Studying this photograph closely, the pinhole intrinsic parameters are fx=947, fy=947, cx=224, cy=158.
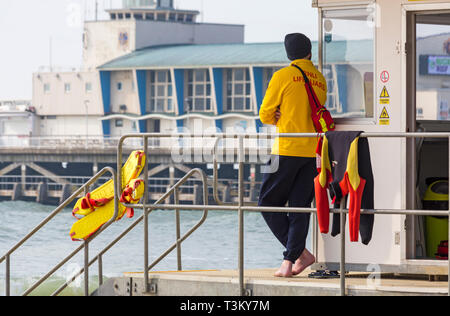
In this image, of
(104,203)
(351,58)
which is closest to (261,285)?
(104,203)

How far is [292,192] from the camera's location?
23.3 feet

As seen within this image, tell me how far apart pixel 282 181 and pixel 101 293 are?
1.64 metres

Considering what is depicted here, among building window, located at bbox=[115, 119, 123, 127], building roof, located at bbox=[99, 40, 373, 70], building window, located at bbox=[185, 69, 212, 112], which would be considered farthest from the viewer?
building window, located at bbox=[115, 119, 123, 127]

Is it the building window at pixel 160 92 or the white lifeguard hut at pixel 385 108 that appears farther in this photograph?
the building window at pixel 160 92

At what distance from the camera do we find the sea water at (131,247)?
42975 mm

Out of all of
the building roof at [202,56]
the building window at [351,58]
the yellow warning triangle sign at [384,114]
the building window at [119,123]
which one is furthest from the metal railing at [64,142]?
the yellow warning triangle sign at [384,114]

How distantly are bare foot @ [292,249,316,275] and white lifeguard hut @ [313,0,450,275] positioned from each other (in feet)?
1.21

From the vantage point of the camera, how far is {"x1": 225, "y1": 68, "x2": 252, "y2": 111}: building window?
82.8 meters

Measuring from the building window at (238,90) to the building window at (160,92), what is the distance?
18.5 feet

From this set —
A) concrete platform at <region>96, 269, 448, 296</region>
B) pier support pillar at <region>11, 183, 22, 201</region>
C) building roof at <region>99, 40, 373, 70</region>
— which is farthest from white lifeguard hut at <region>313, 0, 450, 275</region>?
building roof at <region>99, 40, 373, 70</region>

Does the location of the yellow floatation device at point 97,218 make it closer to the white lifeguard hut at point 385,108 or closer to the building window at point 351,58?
the white lifeguard hut at point 385,108

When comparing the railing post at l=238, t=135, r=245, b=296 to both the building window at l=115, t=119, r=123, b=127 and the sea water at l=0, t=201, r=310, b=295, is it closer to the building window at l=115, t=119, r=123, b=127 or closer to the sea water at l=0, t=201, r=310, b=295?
the sea water at l=0, t=201, r=310, b=295

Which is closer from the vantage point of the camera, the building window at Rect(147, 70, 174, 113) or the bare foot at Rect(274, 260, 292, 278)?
the bare foot at Rect(274, 260, 292, 278)
